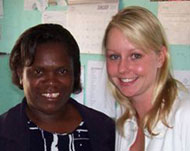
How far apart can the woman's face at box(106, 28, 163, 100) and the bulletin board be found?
0.43 m

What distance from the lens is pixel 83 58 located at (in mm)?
2002

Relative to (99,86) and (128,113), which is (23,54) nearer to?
(128,113)

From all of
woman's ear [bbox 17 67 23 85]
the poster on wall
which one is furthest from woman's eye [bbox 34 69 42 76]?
the poster on wall

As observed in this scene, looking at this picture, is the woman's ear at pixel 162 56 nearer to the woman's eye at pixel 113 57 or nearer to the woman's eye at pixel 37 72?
the woman's eye at pixel 113 57

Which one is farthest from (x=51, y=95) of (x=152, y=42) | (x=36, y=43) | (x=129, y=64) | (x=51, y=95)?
(x=152, y=42)

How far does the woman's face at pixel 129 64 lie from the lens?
1.26 m

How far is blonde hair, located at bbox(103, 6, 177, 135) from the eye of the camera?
4.07 ft

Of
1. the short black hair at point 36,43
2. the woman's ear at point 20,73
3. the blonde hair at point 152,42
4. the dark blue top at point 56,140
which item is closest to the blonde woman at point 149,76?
the blonde hair at point 152,42

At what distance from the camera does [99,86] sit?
1994 mm

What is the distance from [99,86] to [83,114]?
552mm

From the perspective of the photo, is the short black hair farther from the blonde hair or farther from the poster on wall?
the poster on wall

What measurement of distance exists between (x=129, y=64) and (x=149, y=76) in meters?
0.11

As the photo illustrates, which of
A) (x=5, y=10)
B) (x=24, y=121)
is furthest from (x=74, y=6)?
(x=24, y=121)

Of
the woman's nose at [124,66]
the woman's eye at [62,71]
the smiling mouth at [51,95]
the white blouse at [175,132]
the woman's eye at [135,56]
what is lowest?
the white blouse at [175,132]
